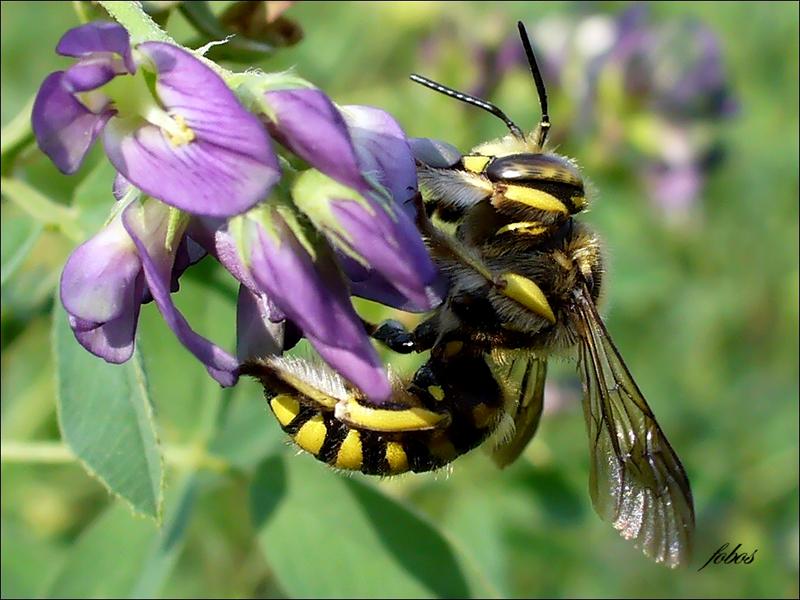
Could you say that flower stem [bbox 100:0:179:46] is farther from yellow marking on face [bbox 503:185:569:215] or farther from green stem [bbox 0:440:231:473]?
green stem [bbox 0:440:231:473]

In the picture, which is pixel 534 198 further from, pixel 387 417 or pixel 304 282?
pixel 304 282

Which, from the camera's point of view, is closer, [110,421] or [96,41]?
[96,41]

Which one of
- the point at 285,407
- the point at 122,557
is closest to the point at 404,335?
the point at 285,407

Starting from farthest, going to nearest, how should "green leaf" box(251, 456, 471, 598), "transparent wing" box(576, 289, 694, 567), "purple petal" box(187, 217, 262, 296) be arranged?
"green leaf" box(251, 456, 471, 598) < "transparent wing" box(576, 289, 694, 567) < "purple petal" box(187, 217, 262, 296)

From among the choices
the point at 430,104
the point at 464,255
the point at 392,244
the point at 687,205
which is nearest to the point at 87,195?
the point at 464,255

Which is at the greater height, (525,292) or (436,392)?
(525,292)

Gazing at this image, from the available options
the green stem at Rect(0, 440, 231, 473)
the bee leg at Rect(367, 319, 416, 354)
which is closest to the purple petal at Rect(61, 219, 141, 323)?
the bee leg at Rect(367, 319, 416, 354)

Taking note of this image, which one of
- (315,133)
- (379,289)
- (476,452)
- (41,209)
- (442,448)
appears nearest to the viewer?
(315,133)

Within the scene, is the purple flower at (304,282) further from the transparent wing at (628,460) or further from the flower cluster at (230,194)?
the transparent wing at (628,460)
